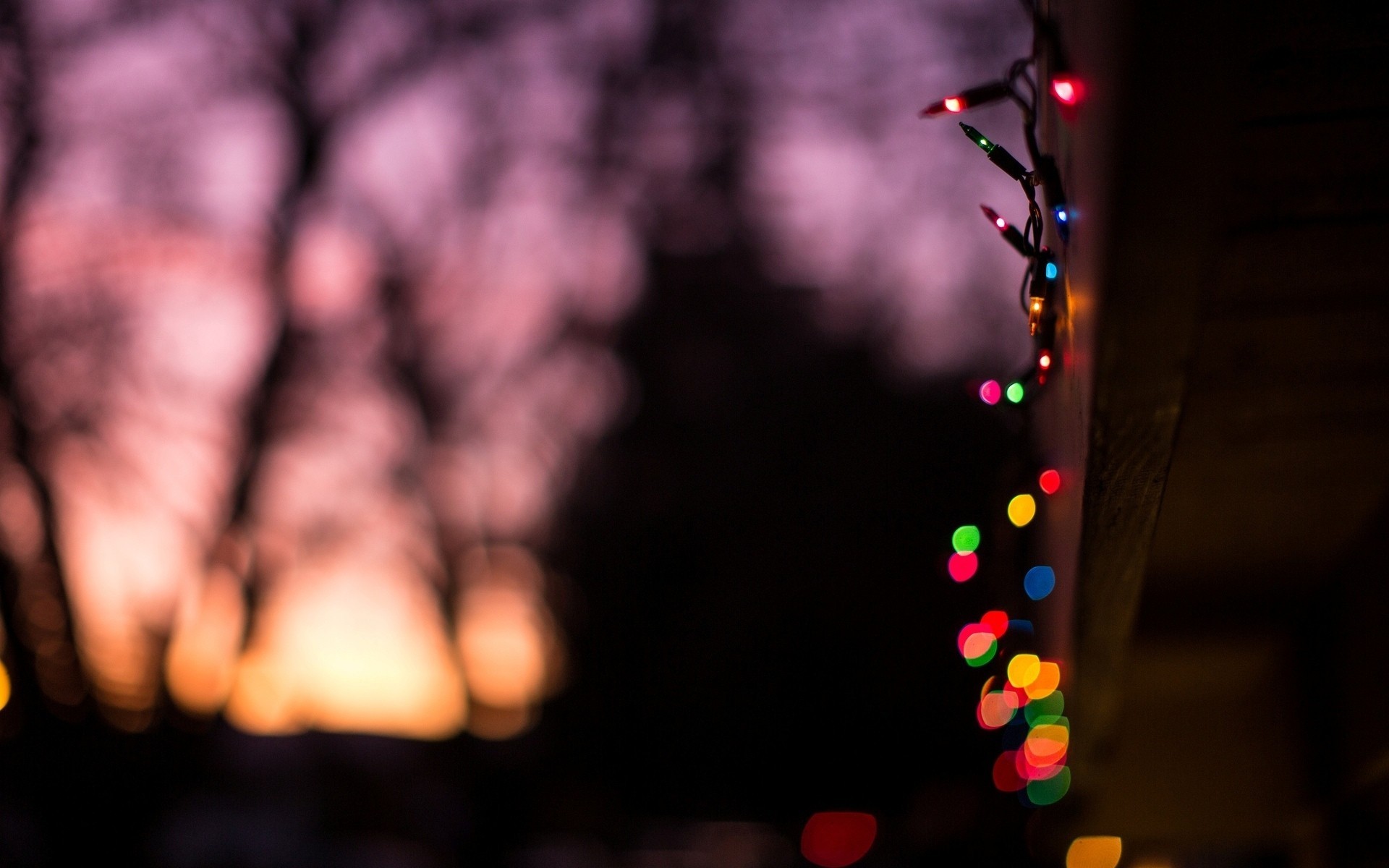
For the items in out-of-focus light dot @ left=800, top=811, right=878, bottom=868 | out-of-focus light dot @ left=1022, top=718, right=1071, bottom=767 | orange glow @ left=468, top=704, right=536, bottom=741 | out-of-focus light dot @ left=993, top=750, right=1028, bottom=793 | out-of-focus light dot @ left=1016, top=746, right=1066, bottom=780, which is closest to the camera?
out-of-focus light dot @ left=1022, top=718, right=1071, bottom=767

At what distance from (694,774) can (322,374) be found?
43.0 ft

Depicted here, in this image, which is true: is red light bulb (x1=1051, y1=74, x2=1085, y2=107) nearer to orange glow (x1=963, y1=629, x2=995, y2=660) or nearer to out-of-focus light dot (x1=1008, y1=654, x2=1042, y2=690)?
orange glow (x1=963, y1=629, x2=995, y2=660)

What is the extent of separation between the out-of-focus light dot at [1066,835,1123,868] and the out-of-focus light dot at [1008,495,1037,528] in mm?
10309

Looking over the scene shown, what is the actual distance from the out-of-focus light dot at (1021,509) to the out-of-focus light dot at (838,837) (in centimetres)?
1901

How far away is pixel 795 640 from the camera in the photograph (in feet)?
67.9

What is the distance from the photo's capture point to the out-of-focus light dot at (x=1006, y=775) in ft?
58.0

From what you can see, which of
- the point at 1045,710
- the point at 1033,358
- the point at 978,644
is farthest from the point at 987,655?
the point at 1045,710

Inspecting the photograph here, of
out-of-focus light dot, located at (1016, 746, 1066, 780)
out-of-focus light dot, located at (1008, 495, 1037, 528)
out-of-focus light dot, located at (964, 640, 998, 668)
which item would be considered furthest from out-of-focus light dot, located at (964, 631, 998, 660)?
out-of-focus light dot, located at (1016, 746, 1066, 780)

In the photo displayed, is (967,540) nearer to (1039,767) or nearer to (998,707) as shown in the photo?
(998,707)

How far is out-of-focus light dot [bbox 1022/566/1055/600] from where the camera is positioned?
196 inches

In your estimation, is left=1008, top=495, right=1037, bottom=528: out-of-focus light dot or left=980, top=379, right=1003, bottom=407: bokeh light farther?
left=1008, top=495, right=1037, bottom=528: out-of-focus light dot

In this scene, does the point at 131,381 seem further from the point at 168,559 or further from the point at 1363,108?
the point at 1363,108

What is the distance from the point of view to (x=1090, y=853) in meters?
15.6

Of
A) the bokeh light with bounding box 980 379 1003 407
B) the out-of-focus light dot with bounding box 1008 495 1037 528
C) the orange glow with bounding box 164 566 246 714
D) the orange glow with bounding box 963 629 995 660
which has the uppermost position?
the bokeh light with bounding box 980 379 1003 407
